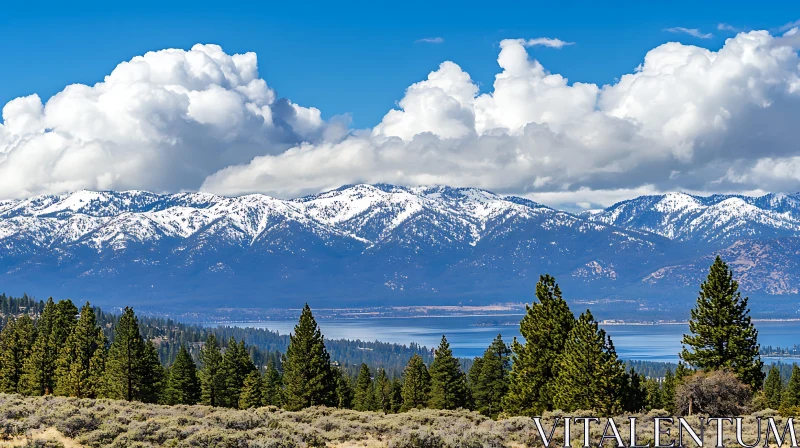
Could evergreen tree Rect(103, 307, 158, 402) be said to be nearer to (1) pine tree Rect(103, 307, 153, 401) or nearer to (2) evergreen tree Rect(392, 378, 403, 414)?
(1) pine tree Rect(103, 307, 153, 401)

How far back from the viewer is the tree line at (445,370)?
56.3 metres

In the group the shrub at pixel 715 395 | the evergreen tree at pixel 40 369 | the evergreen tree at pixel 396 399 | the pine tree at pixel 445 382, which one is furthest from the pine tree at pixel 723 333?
the evergreen tree at pixel 40 369

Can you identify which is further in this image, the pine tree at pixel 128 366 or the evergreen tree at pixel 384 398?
the evergreen tree at pixel 384 398

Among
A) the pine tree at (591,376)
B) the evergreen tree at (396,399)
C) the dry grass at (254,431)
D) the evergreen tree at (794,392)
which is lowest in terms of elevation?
the evergreen tree at (396,399)

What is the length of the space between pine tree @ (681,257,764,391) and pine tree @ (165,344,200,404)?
62.8 meters

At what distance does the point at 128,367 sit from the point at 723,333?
186 feet

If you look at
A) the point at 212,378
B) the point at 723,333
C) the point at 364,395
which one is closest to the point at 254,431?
the point at 723,333

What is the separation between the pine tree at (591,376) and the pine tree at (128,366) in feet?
149

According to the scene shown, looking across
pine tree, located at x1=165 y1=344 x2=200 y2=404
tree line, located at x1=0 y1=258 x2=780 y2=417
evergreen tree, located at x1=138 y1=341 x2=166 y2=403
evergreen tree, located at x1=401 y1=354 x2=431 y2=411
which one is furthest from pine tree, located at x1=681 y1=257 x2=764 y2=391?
pine tree, located at x1=165 y1=344 x2=200 y2=404

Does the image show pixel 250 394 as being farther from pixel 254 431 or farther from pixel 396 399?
pixel 254 431

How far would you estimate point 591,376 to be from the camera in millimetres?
55062

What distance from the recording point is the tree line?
56.3 metres

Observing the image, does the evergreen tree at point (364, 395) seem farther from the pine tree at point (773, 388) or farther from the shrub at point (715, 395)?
the shrub at point (715, 395)

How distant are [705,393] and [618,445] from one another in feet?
84.7
